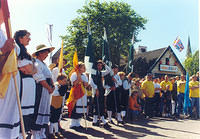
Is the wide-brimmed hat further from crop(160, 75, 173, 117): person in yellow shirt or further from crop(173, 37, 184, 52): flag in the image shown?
crop(173, 37, 184, 52): flag

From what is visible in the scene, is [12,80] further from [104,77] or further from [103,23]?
[103,23]

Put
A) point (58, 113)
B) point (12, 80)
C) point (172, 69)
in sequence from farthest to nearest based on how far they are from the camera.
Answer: point (172, 69), point (58, 113), point (12, 80)

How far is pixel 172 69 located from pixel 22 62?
34.5 metres

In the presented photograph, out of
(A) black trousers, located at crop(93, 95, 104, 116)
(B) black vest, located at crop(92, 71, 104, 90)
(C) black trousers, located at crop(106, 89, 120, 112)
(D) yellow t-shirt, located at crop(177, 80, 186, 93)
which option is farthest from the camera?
(D) yellow t-shirt, located at crop(177, 80, 186, 93)

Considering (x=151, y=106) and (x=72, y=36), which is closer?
(x=151, y=106)

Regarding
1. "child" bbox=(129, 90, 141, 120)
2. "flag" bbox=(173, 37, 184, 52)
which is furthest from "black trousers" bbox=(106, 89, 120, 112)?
"flag" bbox=(173, 37, 184, 52)

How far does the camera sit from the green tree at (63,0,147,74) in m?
25.9

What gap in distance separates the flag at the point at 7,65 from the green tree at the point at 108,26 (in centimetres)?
2326

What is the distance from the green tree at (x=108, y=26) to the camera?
84.9 feet

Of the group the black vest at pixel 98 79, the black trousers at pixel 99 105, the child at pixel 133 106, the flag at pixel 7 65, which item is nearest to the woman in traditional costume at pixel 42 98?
the flag at pixel 7 65

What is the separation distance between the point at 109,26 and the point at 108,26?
0.54 feet

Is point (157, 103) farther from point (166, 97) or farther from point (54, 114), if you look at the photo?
point (54, 114)

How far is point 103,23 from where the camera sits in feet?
86.0

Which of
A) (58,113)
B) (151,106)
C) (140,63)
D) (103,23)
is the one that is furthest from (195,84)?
(140,63)
